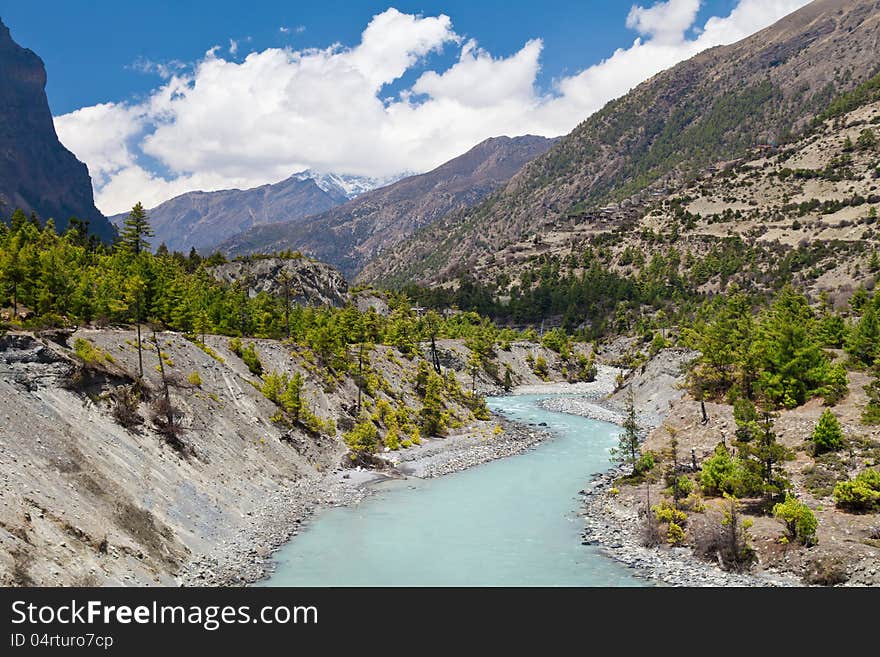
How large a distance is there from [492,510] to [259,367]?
1069 inches

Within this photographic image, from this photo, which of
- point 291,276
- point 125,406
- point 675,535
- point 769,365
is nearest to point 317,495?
point 125,406

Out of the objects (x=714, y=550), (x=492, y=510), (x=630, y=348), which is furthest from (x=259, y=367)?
(x=630, y=348)

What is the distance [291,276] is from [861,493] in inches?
4583

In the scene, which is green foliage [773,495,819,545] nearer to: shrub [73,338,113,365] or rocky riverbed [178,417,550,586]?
rocky riverbed [178,417,550,586]

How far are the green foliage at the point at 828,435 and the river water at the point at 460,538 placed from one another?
1709 cm

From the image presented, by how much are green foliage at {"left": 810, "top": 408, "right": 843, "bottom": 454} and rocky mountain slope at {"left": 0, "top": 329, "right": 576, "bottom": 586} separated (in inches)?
1160

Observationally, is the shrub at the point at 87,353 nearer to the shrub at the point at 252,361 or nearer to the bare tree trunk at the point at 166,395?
the bare tree trunk at the point at 166,395

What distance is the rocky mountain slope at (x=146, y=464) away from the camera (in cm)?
2519

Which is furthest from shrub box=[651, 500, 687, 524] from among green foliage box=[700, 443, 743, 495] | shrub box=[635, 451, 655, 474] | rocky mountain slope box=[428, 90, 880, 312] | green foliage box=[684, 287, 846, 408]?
rocky mountain slope box=[428, 90, 880, 312]

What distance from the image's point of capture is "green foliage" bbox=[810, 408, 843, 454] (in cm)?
4122

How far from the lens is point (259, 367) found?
188ft

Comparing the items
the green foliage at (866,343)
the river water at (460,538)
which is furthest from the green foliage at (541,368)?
the river water at (460,538)
